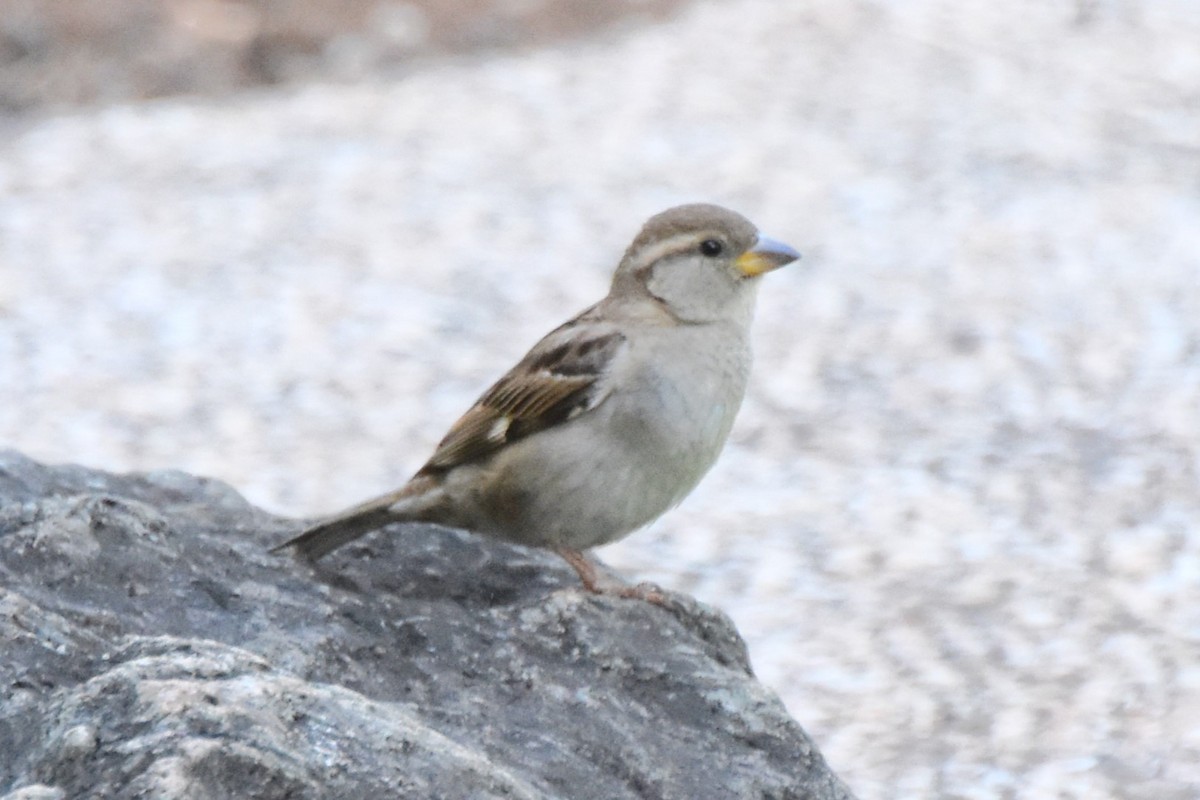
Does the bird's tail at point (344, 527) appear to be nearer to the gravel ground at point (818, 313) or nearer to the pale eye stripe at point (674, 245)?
the pale eye stripe at point (674, 245)

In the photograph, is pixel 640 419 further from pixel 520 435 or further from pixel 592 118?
pixel 592 118

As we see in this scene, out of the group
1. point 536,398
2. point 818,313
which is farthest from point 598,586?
point 818,313

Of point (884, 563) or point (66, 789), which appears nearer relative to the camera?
point (66, 789)

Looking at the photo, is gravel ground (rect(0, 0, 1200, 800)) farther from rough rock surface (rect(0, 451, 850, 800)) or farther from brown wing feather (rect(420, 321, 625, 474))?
rough rock surface (rect(0, 451, 850, 800))

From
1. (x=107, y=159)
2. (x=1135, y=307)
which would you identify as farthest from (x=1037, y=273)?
(x=107, y=159)

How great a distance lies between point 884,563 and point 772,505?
1.74ft

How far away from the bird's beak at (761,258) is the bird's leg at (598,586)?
2.45 feet

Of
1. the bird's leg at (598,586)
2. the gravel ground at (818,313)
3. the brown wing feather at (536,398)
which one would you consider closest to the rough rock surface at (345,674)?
the bird's leg at (598,586)

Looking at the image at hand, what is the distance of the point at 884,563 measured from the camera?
6004 mm

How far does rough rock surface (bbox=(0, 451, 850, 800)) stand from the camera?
2518mm

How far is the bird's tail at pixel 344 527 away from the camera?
3797mm

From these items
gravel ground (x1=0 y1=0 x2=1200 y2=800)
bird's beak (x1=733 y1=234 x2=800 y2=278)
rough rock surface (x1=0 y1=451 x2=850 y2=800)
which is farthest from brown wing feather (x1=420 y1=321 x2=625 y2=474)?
gravel ground (x1=0 y1=0 x2=1200 y2=800)

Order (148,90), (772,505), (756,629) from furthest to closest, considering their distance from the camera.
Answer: (148,90) < (772,505) < (756,629)

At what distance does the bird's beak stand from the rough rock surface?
788 millimetres
